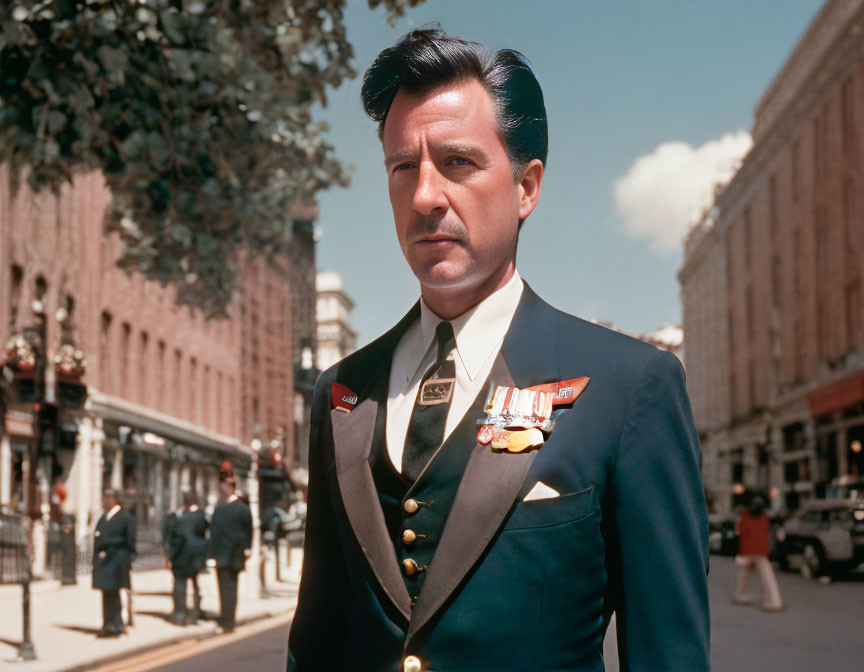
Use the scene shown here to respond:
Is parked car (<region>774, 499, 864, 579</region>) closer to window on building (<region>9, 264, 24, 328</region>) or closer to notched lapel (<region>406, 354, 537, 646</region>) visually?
window on building (<region>9, 264, 24, 328</region>)

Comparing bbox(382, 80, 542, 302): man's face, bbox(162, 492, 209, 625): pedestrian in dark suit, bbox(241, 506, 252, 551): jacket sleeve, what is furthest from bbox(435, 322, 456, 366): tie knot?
bbox(162, 492, 209, 625): pedestrian in dark suit

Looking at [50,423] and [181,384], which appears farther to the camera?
[181,384]

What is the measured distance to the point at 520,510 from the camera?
76.2 inches

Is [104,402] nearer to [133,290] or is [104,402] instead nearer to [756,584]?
[133,290]

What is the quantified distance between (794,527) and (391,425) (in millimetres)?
23398

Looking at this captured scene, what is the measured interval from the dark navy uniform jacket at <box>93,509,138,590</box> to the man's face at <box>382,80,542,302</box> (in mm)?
12549

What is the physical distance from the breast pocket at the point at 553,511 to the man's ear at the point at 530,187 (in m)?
0.53

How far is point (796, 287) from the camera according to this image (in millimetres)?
48375

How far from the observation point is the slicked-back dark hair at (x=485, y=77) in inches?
78.2

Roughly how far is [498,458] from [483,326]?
30cm

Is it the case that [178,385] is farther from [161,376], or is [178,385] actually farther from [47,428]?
[47,428]

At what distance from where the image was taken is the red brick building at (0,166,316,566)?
83.4 ft

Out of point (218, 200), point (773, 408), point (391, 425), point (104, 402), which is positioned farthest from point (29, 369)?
point (773, 408)

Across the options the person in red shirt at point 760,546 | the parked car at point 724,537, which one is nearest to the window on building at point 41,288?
the person in red shirt at point 760,546
